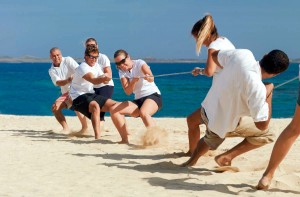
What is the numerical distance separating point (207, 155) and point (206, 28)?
1856 mm

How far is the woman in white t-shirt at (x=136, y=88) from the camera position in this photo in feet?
30.5

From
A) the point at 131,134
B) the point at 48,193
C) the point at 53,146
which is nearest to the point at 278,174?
the point at 48,193

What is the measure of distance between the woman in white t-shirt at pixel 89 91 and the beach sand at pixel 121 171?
47cm

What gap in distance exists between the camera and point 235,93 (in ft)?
20.1

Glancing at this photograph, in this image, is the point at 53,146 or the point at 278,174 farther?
the point at 53,146

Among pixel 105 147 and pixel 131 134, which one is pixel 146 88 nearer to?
pixel 105 147

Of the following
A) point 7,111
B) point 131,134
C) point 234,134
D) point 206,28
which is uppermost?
point 206,28

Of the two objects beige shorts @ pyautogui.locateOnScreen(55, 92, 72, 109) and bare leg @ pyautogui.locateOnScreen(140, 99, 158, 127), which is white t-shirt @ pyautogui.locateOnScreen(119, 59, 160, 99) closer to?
bare leg @ pyautogui.locateOnScreen(140, 99, 158, 127)

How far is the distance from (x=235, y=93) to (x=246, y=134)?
27.7 inches

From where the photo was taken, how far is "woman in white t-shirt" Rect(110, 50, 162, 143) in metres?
9.29

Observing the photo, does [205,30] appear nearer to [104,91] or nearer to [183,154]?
[183,154]

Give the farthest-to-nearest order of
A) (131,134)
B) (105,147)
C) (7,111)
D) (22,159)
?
(7,111) → (131,134) → (105,147) → (22,159)

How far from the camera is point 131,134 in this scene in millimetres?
11172

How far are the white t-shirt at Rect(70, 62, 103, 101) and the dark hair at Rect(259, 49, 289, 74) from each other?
426cm
